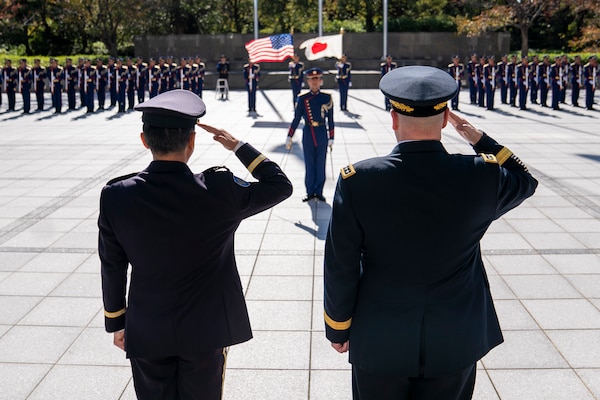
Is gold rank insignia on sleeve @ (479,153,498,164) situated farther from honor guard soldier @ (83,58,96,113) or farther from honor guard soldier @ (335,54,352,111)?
honor guard soldier @ (83,58,96,113)

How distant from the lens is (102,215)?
107 inches

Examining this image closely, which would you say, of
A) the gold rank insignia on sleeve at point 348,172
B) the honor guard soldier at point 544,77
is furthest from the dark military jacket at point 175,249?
the honor guard soldier at point 544,77

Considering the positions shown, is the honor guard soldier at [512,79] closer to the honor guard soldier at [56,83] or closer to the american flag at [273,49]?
the american flag at [273,49]

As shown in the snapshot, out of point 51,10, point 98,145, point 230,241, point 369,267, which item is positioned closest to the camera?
point 369,267

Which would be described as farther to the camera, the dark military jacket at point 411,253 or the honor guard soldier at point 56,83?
the honor guard soldier at point 56,83

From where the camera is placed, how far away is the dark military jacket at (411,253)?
2.48 m

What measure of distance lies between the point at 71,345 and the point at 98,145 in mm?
10157

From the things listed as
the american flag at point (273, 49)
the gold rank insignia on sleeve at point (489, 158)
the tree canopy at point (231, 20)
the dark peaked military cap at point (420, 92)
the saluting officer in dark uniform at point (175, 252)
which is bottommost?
the saluting officer in dark uniform at point (175, 252)

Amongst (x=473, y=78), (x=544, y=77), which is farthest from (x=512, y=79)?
(x=473, y=78)

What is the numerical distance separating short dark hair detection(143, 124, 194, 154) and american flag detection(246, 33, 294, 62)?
16.9m

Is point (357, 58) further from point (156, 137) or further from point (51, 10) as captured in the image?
point (156, 137)

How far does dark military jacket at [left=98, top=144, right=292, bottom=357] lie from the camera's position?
2.65 metres

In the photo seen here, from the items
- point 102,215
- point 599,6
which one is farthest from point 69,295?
point 599,6

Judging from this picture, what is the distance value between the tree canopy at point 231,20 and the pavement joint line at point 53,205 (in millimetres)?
24257
